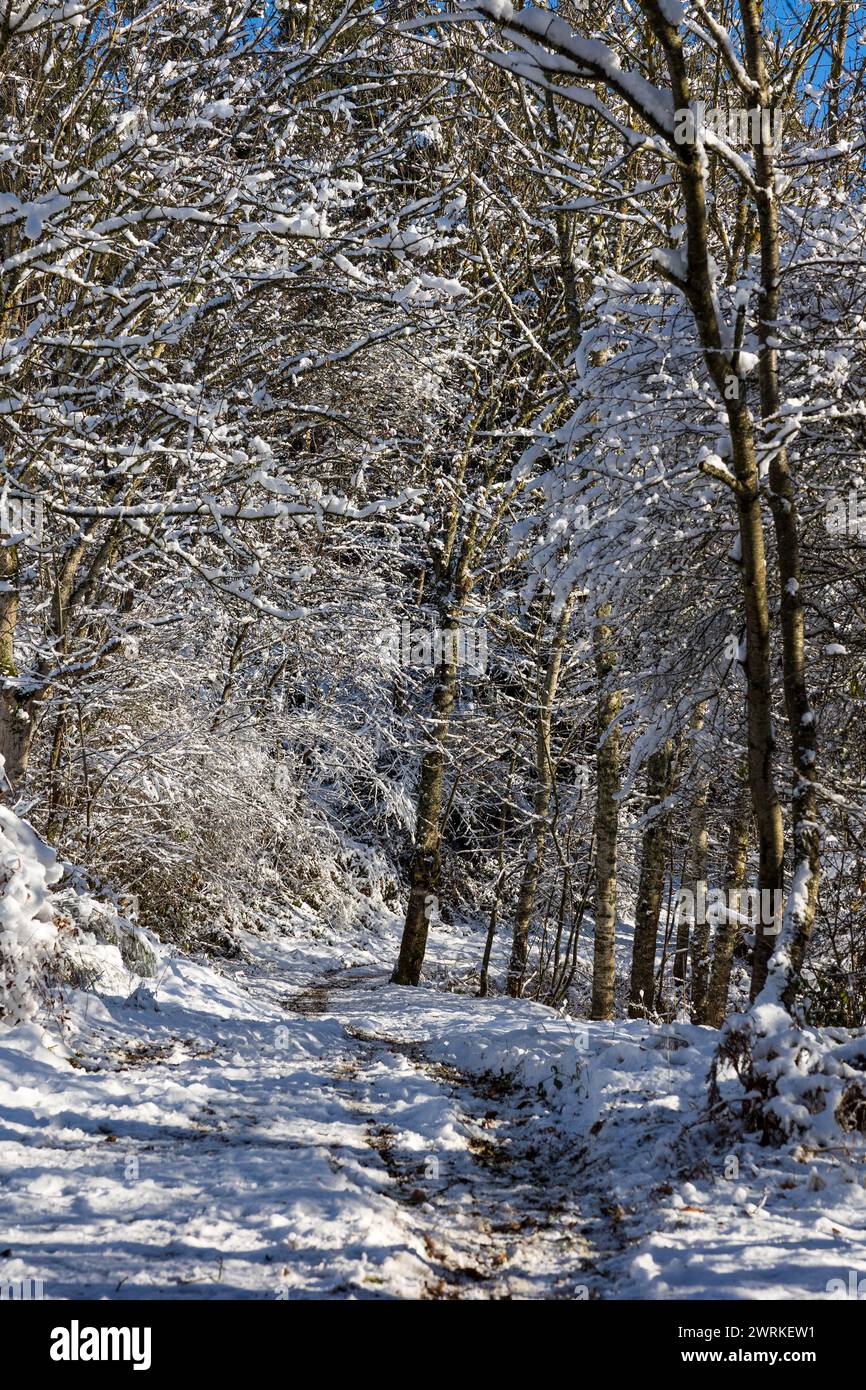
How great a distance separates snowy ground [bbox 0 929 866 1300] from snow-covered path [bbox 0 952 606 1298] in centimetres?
1

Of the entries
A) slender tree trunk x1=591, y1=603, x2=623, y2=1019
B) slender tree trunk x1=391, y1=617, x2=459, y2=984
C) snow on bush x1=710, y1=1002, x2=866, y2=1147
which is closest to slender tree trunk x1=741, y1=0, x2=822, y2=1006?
snow on bush x1=710, y1=1002, x2=866, y2=1147

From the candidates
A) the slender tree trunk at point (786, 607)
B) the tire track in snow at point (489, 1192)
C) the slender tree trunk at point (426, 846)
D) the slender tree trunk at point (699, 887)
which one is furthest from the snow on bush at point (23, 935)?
the slender tree trunk at point (426, 846)

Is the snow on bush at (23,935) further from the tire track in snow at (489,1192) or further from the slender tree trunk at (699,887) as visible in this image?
the slender tree trunk at (699,887)

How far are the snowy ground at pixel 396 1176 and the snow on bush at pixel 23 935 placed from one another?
0.72 feet

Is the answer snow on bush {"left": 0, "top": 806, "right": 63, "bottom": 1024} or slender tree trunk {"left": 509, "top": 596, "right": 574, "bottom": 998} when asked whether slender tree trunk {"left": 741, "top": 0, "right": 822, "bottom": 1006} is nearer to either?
snow on bush {"left": 0, "top": 806, "right": 63, "bottom": 1024}

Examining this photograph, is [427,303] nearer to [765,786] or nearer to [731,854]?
[765,786]

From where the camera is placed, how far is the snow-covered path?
3.21 meters

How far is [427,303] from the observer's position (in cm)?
859

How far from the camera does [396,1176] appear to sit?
4406 millimetres

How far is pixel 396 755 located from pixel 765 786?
17643mm

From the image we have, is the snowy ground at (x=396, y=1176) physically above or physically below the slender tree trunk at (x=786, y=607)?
below

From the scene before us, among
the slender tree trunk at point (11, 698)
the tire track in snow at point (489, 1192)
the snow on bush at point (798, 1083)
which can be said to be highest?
the slender tree trunk at point (11, 698)

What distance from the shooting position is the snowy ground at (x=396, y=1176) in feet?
10.4
